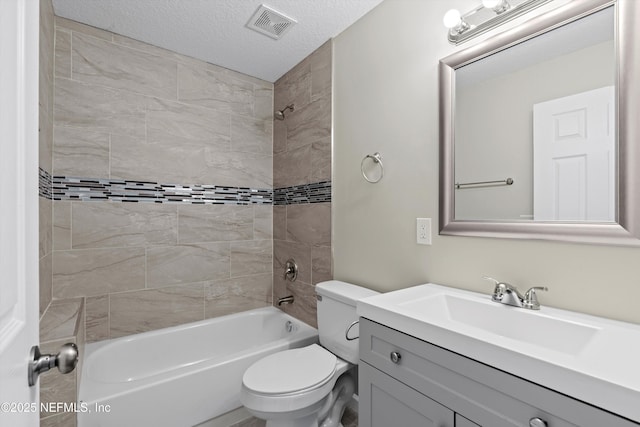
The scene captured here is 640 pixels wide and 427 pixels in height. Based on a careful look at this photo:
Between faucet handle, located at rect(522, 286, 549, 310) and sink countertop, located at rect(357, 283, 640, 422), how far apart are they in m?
0.03

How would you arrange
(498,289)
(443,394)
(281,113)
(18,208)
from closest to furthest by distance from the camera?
(18,208), (443,394), (498,289), (281,113)

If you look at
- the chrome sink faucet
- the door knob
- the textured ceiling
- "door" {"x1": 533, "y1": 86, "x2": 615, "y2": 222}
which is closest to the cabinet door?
the chrome sink faucet

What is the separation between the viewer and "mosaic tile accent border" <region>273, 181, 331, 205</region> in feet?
6.72

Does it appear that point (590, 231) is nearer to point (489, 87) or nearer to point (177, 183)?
point (489, 87)

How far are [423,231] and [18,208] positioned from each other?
138 centimetres

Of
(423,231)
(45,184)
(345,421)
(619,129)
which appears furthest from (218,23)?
(345,421)

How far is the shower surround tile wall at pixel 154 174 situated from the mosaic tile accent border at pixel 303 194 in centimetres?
16

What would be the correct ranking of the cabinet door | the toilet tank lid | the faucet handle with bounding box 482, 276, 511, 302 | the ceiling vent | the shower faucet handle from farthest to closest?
the shower faucet handle
the ceiling vent
the toilet tank lid
the faucet handle with bounding box 482, 276, 511, 302
the cabinet door

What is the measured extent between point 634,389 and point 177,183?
2.35 meters

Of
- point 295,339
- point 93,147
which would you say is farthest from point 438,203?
point 93,147

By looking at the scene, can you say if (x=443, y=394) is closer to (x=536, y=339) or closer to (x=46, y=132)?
(x=536, y=339)

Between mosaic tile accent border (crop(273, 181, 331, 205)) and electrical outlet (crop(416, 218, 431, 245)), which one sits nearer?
electrical outlet (crop(416, 218, 431, 245))

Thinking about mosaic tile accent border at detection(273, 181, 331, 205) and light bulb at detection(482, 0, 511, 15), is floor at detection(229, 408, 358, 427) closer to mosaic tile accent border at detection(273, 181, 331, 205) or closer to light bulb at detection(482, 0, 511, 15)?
mosaic tile accent border at detection(273, 181, 331, 205)

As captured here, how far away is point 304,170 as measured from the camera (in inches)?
88.4
